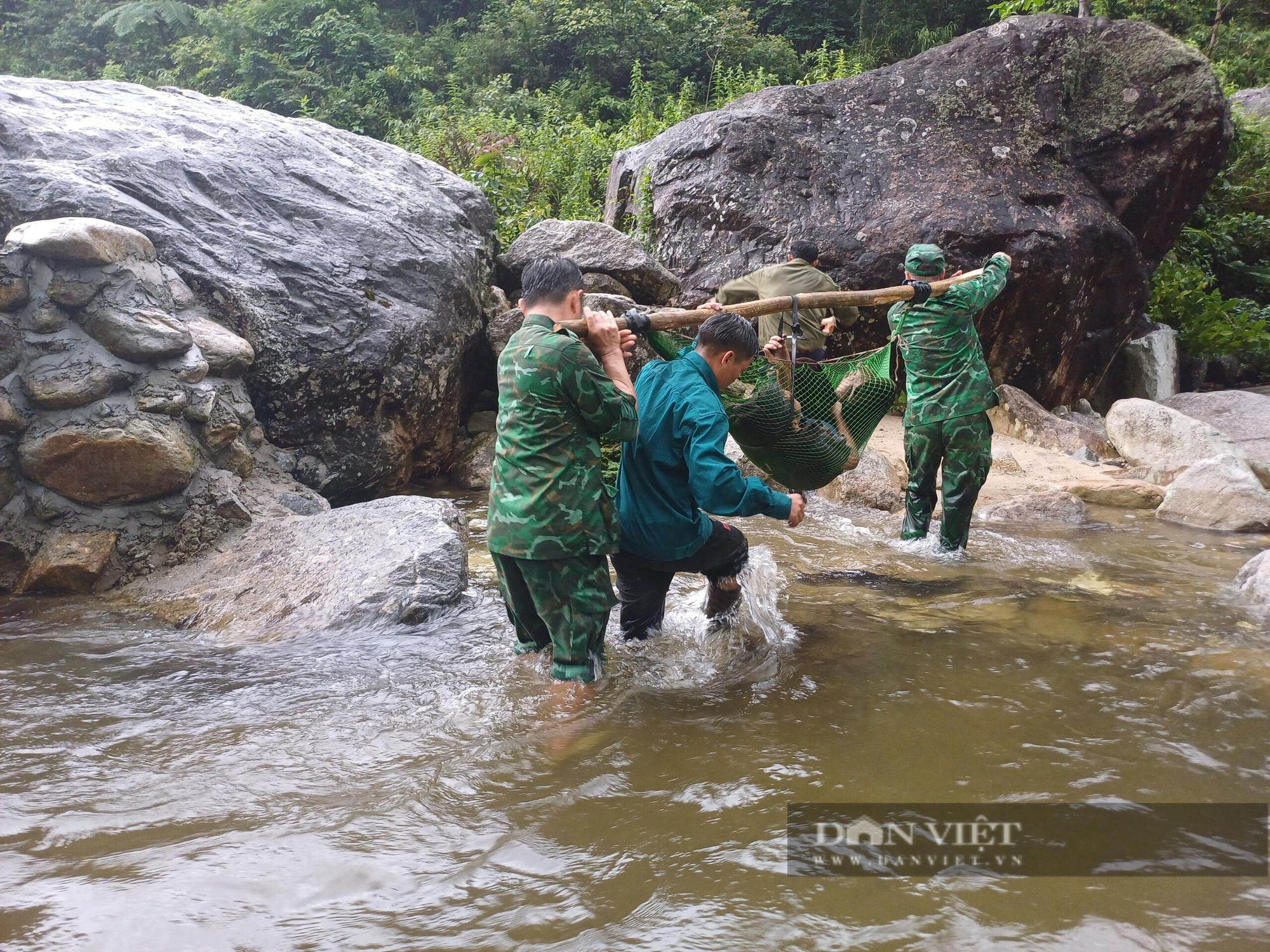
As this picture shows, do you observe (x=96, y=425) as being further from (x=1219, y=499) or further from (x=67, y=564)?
(x=1219, y=499)

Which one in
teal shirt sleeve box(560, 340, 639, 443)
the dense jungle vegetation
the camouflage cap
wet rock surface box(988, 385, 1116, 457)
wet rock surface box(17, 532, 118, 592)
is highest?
the dense jungle vegetation

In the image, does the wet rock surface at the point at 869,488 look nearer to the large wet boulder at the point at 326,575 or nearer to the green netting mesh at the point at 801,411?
the green netting mesh at the point at 801,411

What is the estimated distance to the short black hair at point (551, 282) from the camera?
3326mm

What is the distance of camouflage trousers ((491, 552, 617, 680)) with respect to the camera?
10.7 ft

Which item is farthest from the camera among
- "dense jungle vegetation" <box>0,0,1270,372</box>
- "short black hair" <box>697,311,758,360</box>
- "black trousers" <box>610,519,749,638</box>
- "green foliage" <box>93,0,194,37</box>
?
"green foliage" <box>93,0,194,37</box>

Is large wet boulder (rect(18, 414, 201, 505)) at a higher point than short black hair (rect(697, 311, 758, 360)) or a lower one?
lower

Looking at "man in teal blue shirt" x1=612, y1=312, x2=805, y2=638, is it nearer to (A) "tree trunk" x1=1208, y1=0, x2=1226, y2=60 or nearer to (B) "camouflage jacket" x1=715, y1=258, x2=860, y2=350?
(B) "camouflage jacket" x1=715, y1=258, x2=860, y2=350

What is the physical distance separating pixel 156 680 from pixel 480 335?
4628 mm

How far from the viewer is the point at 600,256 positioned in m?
8.14

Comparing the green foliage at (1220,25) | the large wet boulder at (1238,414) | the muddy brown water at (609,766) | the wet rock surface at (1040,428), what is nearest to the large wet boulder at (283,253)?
the muddy brown water at (609,766)

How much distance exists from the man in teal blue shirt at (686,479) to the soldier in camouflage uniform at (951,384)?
2.31 meters

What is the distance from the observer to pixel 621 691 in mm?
3590

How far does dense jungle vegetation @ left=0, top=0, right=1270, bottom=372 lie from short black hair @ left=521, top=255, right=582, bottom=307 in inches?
410

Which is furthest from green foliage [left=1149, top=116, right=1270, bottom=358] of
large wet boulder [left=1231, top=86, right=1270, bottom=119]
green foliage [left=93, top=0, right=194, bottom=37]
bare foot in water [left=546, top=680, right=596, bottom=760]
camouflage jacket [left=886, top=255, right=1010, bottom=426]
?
green foliage [left=93, top=0, right=194, bottom=37]
